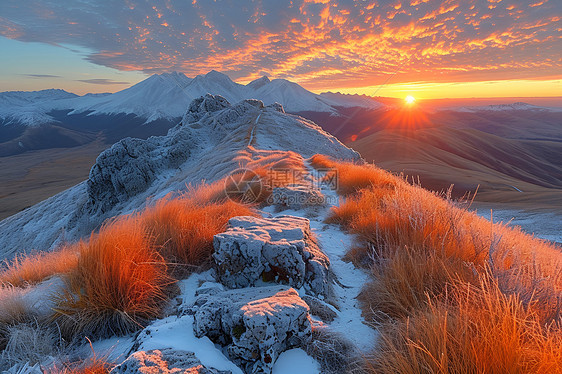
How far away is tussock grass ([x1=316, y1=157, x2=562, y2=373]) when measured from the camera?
174 centimetres

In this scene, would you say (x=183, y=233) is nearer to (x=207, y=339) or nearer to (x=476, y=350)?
(x=207, y=339)

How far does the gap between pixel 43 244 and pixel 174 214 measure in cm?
2510

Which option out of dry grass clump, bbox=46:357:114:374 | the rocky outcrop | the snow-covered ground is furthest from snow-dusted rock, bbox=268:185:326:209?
the rocky outcrop

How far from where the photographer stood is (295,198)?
7152 millimetres

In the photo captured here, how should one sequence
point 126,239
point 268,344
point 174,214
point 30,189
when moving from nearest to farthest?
point 268,344, point 126,239, point 174,214, point 30,189

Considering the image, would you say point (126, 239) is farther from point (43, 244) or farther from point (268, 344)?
point (43, 244)

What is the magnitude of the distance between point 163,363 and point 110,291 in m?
1.15

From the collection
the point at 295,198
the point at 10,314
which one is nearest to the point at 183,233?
the point at 10,314

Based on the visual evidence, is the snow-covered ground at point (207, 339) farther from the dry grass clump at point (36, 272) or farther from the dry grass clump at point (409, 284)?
the dry grass clump at point (36, 272)

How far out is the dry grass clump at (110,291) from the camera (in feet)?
8.41

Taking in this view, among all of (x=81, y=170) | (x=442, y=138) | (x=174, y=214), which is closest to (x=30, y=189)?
(x=81, y=170)

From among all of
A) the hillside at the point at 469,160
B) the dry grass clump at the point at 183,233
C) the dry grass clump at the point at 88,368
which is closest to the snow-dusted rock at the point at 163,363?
the dry grass clump at the point at 88,368

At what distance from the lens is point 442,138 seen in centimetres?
8856

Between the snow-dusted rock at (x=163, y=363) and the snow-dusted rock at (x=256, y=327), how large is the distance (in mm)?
215
